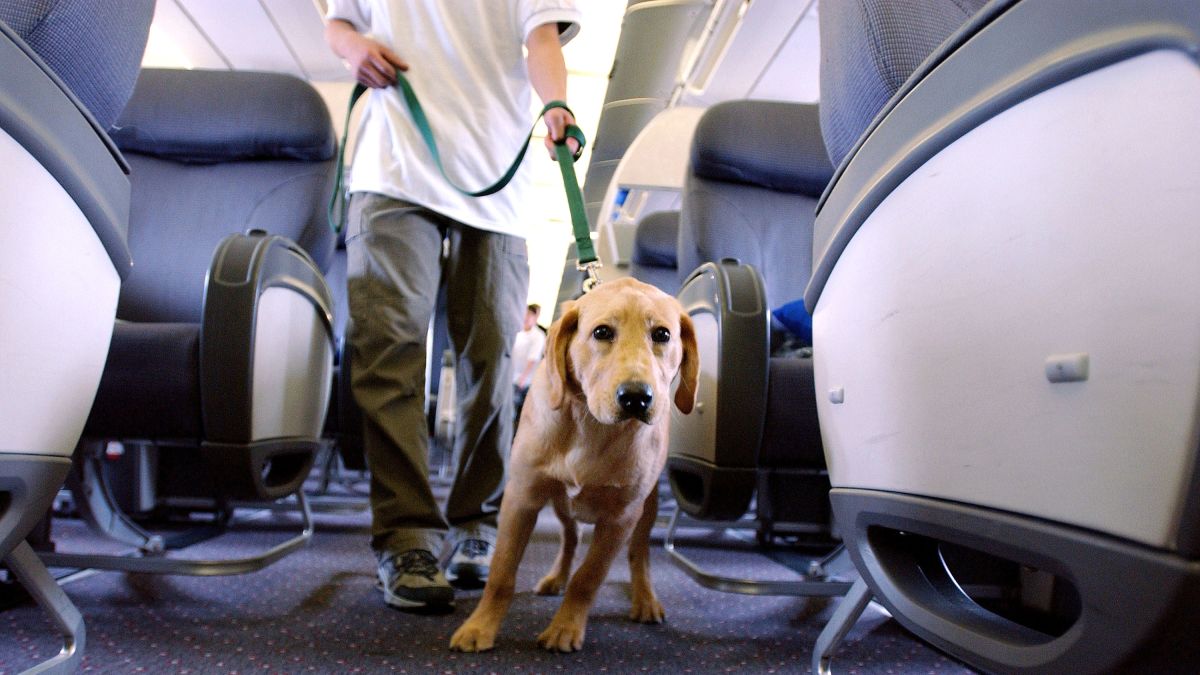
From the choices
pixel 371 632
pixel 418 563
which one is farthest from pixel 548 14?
pixel 371 632

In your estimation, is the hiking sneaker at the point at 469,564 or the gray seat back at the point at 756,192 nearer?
the hiking sneaker at the point at 469,564

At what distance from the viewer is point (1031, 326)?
0.64 meters

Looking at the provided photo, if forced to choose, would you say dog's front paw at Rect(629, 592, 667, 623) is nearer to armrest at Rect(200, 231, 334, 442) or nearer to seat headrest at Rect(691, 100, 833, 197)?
armrest at Rect(200, 231, 334, 442)

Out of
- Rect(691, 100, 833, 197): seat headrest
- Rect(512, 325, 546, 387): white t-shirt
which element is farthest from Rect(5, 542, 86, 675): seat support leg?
Rect(512, 325, 546, 387): white t-shirt

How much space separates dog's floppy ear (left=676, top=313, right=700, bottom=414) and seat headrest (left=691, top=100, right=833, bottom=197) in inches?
51.7

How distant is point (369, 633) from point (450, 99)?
1257 millimetres

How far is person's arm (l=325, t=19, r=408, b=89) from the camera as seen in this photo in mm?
1797

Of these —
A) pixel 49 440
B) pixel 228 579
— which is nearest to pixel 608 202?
pixel 228 579

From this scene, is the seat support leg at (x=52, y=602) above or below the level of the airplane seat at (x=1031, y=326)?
below

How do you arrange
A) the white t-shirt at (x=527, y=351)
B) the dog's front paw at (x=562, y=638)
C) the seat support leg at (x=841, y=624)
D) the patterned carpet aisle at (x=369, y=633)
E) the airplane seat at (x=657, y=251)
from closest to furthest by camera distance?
the seat support leg at (x=841, y=624) → the patterned carpet aisle at (x=369, y=633) → the dog's front paw at (x=562, y=638) → the airplane seat at (x=657, y=251) → the white t-shirt at (x=527, y=351)

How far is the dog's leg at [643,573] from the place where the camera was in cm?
171

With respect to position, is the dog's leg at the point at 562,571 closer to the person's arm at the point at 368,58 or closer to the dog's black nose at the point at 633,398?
the dog's black nose at the point at 633,398

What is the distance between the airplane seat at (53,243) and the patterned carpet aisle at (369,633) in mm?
240

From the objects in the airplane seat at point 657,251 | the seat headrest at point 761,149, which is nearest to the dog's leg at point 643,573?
the seat headrest at point 761,149
